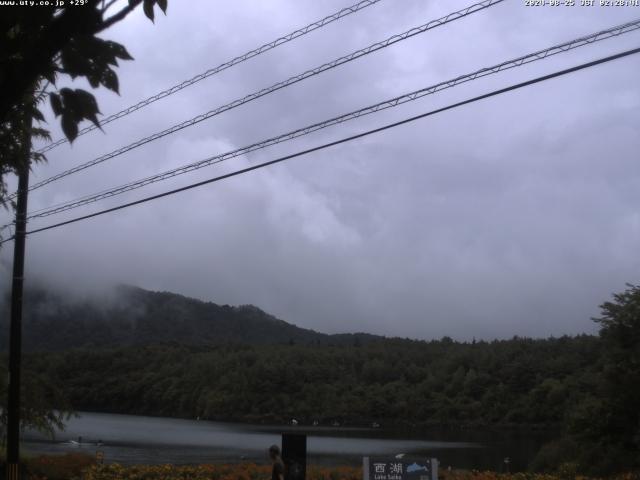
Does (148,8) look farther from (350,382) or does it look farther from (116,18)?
(350,382)

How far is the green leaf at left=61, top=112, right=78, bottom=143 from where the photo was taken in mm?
3494

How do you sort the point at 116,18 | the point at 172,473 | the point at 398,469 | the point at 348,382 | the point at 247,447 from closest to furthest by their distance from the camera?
the point at 116,18 < the point at 398,469 < the point at 172,473 < the point at 247,447 < the point at 348,382

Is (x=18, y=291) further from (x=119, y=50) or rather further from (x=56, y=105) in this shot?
(x=119, y=50)

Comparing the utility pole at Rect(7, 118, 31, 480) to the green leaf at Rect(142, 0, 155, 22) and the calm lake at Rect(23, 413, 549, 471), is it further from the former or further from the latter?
the calm lake at Rect(23, 413, 549, 471)

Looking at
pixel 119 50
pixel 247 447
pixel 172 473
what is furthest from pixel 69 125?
pixel 247 447

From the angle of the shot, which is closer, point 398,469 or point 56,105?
point 56,105

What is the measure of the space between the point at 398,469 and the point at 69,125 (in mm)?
10833

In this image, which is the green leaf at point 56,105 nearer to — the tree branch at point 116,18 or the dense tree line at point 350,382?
the tree branch at point 116,18

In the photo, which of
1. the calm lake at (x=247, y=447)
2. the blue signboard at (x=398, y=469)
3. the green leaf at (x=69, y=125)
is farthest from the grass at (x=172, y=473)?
the green leaf at (x=69, y=125)

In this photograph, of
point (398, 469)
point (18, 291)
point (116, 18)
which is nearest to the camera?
point (116, 18)

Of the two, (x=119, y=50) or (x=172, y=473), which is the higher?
(x=119, y=50)

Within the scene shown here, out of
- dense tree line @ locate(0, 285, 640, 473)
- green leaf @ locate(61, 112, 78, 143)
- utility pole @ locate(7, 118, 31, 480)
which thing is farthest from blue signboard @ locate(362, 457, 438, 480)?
dense tree line @ locate(0, 285, 640, 473)

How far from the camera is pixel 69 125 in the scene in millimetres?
3502

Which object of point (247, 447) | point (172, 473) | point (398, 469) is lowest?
point (247, 447)
